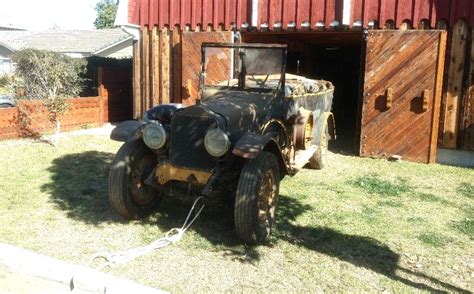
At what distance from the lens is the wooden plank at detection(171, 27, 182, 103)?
36.9ft

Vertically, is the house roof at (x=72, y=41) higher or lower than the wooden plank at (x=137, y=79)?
higher

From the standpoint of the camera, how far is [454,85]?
902 centimetres

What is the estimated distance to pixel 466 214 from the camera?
6.09 metres

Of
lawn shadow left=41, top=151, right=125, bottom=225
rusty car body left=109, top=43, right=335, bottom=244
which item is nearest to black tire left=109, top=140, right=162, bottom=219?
rusty car body left=109, top=43, right=335, bottom=244

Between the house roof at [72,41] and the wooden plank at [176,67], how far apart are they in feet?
47.0

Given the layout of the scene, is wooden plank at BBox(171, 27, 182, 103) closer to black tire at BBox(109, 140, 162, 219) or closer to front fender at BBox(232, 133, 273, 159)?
black tire at BBox(109, 140, 162, 219)

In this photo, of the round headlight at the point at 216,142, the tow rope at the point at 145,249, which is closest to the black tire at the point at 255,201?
the round headlight at the point at 216,142

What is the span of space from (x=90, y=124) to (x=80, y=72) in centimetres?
211

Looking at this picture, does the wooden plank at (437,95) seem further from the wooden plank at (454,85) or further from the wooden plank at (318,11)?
the wooden plank at (318,11)

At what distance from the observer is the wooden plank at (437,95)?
28.7ft

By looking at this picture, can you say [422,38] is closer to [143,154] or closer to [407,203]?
[407,203]

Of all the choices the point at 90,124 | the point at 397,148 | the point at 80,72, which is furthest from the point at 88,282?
the point at 80,72

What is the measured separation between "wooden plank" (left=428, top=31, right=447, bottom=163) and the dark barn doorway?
160cm

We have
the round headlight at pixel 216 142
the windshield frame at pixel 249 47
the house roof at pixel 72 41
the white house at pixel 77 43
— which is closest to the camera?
the round headlight at pixel 216 142
